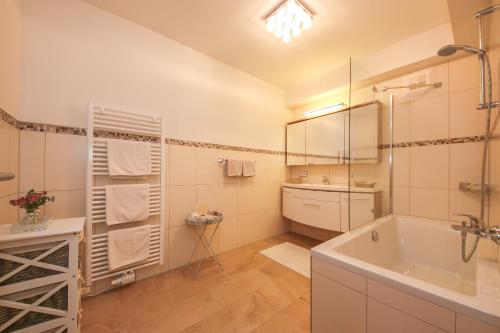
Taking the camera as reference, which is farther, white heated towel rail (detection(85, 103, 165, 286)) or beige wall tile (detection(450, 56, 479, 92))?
beige wall tile (detection(450, 56, 479, 92))

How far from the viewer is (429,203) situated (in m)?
1.95

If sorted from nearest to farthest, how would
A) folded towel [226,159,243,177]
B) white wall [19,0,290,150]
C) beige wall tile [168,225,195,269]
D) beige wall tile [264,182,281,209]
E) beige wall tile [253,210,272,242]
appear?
1. white wall [19,0,290,150]
2. beige wall tile [168,225,195,269]
3. folded towel [226,159,243,177]
4. beige wall tile [253,210,272,242]
5. beige wall tile [264,182,281,209]

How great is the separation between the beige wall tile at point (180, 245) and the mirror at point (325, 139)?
6.07 feet

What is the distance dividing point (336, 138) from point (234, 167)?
136 cm

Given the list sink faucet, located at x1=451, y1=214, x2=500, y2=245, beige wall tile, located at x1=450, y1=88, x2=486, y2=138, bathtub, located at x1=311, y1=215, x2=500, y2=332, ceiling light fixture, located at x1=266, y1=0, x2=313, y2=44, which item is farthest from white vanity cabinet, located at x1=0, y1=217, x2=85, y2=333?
beige wall tile, located at x1=450, y1=88, x2=486, y2=138

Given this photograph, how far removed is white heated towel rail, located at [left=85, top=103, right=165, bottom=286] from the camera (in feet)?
4.91

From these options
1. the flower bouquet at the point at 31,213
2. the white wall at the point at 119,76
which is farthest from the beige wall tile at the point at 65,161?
the flower bouquet at the point at 31,213

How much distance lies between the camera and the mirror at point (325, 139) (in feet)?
8.18

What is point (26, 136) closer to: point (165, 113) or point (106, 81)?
point (106, 81)

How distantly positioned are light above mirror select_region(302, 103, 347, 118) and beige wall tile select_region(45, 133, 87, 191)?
2.68 m

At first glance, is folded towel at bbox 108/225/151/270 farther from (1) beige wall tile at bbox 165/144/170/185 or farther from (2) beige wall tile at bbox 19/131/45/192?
(2) beige wall tile at bbox 19/131/45/192

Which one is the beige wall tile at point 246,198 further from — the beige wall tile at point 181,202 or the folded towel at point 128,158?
the folded towel at point 128,158

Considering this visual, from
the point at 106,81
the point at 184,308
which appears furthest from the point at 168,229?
the point at 106,81

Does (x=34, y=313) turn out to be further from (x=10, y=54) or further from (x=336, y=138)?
(x=336, y=138)
